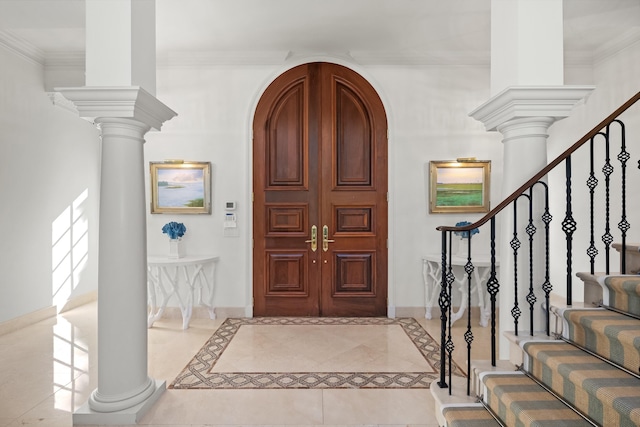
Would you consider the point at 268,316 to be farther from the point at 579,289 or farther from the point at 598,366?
the point at 579,289

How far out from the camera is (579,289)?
481 centimetres

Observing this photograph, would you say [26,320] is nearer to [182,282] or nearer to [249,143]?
[182,282]

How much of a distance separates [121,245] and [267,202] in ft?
8.03

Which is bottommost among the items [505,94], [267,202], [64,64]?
[267,202]

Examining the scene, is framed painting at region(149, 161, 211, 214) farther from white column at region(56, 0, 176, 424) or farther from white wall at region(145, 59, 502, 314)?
white column at region(56, 0, 176, 424)

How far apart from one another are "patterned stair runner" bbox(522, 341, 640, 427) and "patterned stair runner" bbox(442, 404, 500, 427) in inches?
14.3

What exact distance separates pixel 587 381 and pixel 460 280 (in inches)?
125

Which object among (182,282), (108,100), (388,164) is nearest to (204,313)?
(182,282)

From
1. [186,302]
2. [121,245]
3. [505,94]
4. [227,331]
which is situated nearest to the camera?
[505,94]

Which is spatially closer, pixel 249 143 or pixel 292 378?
pixel 292 378

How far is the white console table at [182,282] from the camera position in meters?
4.42

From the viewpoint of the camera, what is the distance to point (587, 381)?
1729mm

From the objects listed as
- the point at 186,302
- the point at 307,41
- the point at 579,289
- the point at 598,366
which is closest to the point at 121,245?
the point at 186,302

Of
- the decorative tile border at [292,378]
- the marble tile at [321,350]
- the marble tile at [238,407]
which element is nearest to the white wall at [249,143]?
the marble tile at [321,350]
